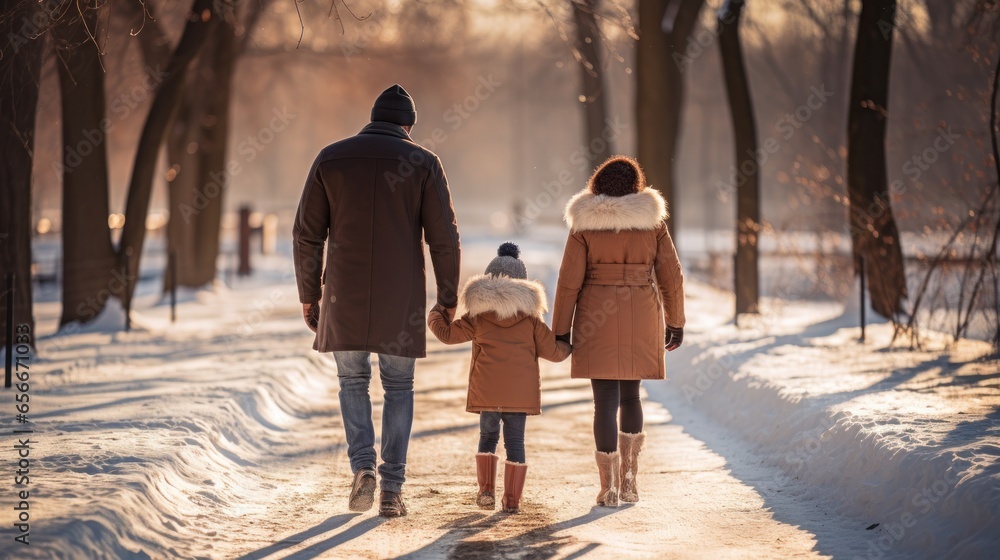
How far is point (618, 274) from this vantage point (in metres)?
6.79

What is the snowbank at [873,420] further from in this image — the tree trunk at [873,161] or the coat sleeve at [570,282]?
the coat sleeve at [570,282]

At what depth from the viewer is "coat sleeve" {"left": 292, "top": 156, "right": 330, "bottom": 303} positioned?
6414 millimetres

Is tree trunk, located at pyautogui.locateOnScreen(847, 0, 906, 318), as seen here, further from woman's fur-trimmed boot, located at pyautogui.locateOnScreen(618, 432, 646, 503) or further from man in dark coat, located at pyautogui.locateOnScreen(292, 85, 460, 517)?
man in dark coat, located at pyautogui.locateOnScreen(292, 85, 460, 517)

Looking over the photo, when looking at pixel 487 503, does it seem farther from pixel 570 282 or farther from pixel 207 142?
pixel 207 142

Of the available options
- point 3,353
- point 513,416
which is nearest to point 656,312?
point 513,416

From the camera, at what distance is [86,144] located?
1476cm

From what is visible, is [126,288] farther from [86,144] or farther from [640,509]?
[640,509]

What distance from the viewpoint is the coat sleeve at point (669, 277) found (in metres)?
6.85

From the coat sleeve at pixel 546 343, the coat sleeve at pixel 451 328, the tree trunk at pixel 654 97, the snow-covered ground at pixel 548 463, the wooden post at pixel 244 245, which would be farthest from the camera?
the wooden post at pixel 244 245

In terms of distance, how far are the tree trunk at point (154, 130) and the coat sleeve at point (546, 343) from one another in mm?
10035

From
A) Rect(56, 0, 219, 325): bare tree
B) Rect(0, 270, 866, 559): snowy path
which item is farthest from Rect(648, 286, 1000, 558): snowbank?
Rect(56, 0, 219, 325): bare tree

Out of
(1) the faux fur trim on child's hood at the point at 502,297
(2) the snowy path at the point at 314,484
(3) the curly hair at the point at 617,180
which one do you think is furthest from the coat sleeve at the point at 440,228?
(2) the snowy path at the point at 314,484

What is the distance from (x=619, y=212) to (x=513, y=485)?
1.57 m

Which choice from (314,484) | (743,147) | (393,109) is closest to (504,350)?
(393,109)
